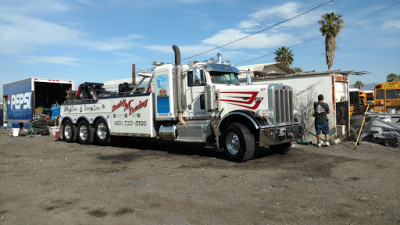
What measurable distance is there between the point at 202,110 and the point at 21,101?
1504cm

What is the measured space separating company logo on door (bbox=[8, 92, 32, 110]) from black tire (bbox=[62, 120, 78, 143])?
5493 millimetres

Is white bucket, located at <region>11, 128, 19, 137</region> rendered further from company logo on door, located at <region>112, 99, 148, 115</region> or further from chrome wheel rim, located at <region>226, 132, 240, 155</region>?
chrome wheel rim, located at <region>226, 132, 240, 155</region>

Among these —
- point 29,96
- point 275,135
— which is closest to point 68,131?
point 29,96

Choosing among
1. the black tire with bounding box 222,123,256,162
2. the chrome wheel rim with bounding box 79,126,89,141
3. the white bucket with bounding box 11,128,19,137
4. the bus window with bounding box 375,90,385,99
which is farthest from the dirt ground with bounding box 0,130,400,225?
the bus window with bounding box 375,90,385,99

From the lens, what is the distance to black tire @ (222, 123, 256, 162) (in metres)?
8.10

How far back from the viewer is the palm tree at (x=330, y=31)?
29812 mm

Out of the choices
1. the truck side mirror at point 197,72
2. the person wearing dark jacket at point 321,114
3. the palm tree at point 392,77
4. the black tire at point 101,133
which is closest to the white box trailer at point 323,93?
the person wearing dark jacket at point 321,114

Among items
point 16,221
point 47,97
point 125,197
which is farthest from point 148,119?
point 47,97

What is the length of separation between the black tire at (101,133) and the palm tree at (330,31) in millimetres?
24508

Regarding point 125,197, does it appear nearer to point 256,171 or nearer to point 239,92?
point 256,171

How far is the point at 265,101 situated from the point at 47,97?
17.1 metres

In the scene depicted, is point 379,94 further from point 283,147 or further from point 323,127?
point 283,147

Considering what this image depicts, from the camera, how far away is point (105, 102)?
12.3 m

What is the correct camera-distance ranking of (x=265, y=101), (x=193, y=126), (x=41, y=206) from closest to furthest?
1. (x=41, y=206)
2. (x=265, y=101)
3. (x=193, y=126)
